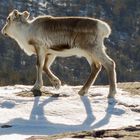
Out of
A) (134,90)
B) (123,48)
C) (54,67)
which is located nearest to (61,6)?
(123,48)

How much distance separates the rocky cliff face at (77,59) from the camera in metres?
141

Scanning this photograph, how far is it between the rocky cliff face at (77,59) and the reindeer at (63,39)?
100603 mm

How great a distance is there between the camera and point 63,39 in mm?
17469

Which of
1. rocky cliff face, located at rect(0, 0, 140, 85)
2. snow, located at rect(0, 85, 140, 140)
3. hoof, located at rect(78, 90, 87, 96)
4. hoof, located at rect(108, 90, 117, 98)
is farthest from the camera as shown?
rocky cliff face, located at rect(0, 0, 140, 85)

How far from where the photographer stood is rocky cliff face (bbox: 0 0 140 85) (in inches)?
5566

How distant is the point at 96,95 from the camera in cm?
1722

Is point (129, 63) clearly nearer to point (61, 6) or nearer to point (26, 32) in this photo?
point (61, 6)

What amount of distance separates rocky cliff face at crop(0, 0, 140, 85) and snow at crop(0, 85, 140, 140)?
335 feet

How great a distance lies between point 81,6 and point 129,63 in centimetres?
3124

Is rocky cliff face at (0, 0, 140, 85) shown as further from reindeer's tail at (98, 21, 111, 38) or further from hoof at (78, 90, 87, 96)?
reindeer's tail at (98, 21, 111, 38)

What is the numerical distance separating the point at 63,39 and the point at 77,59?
446 feet

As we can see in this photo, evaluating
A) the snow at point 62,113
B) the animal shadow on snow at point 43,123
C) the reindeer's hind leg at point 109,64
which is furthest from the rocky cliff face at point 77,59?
the animal shadow on snow at point 43,123

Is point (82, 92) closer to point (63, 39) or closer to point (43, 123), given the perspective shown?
point (63, 39)

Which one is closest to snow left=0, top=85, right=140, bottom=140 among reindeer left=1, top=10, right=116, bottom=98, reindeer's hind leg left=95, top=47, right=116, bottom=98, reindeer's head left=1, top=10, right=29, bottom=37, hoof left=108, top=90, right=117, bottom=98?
hoof left=108, top=90, right=117, bottom=98
